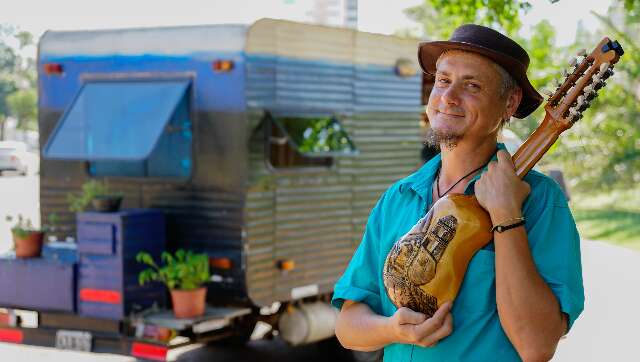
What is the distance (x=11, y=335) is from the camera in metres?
6.58

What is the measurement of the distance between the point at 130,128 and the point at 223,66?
0.78 metres

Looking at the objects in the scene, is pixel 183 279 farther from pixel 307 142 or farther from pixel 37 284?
pixel 307 142

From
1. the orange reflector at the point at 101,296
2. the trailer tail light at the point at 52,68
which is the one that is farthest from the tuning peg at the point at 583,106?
the trailer tail light at the point at 52,68

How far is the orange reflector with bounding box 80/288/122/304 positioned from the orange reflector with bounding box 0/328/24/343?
71cm

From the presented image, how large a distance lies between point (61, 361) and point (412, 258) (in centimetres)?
640

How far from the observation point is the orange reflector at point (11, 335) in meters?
6.54

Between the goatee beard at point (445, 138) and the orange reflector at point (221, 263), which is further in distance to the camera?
the orange reflector at point (221, 263)

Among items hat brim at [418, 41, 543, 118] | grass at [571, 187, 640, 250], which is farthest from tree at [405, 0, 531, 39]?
grass at [571, 187, 640, 250]

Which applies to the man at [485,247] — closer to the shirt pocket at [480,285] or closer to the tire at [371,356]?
the shirt pocket at [480,285]

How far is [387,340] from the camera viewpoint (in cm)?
228

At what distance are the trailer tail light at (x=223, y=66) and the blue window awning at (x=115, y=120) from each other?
0.27 metres

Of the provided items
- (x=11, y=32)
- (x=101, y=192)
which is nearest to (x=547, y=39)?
(x=101, y=192)

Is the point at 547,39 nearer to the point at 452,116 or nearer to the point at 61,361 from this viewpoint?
the point at 61,361

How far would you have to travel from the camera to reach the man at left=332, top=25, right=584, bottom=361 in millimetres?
2062
